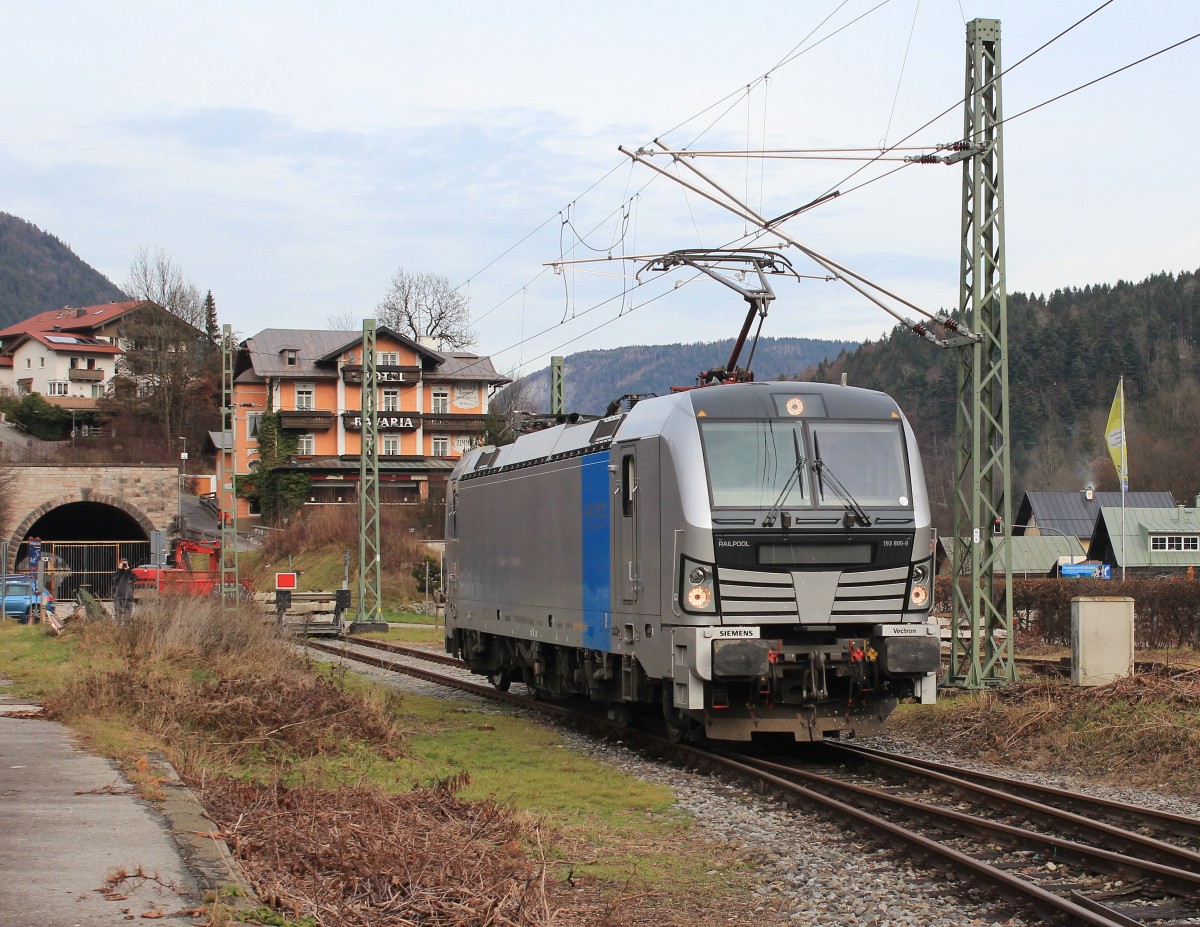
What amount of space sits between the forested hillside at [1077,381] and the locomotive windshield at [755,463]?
88.7 metres

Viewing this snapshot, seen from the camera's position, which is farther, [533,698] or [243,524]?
[243,524]

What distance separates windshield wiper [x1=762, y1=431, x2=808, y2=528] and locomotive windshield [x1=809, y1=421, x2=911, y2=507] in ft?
0.55

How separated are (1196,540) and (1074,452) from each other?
116ft

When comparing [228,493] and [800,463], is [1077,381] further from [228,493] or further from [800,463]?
[800,463]

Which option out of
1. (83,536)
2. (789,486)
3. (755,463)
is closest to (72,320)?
(83,536)

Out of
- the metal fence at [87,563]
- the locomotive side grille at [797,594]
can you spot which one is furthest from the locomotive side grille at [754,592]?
the metal fence at [87,563]

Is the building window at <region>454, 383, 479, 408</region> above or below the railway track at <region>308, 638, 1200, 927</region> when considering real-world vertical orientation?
above

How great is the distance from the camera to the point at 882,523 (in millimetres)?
13109

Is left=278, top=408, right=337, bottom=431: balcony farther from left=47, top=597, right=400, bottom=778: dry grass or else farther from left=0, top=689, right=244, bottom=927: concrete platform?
left=0, top=689, right=244, bottom=927: concrete platform

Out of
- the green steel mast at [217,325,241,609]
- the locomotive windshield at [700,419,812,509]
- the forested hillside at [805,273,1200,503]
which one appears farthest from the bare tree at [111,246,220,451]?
the locomotive windshield at [700,419,812,509]

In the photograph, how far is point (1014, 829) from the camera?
9.38 m

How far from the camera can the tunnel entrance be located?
55531mm

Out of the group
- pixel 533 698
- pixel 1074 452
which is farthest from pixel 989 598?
pixel 1074 452

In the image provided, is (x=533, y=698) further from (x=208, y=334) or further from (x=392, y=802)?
(x=208, y=334)
